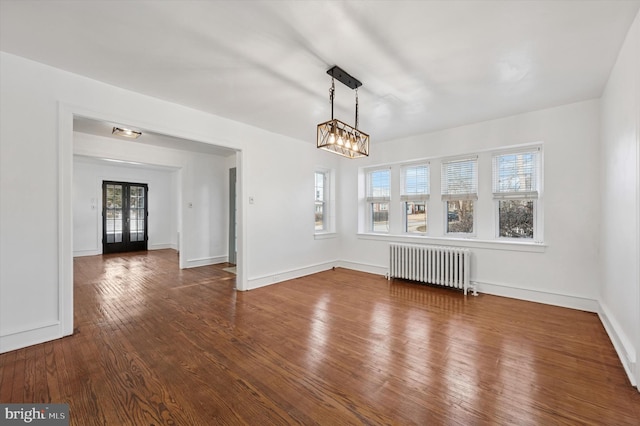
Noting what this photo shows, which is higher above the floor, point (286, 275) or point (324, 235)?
point (324, 235)

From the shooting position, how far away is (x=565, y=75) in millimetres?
2928

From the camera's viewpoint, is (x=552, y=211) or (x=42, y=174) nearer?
(x=42, y=174)

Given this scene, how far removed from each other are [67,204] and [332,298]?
11.1 ft

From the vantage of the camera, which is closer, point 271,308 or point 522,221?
point 271,308

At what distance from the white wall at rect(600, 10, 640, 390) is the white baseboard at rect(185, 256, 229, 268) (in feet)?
22.8

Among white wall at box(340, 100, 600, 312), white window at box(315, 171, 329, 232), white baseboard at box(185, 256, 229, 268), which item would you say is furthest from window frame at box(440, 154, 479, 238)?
white baseboard at box(185, 256, 229, 268)

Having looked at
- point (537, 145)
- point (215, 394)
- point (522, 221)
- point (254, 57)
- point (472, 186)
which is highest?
point (254, 57)

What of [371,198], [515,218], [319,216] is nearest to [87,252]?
[319,216]

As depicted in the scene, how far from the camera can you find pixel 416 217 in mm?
5473

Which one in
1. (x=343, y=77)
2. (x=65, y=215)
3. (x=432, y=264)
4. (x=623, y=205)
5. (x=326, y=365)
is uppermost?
(x=343, y=77)

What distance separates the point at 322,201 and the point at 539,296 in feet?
13.8

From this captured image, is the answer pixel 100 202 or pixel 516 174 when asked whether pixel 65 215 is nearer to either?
pixel 516 174

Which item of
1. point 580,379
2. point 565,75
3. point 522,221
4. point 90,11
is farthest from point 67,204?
point 522,221

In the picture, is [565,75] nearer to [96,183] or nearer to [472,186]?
[472,186]
